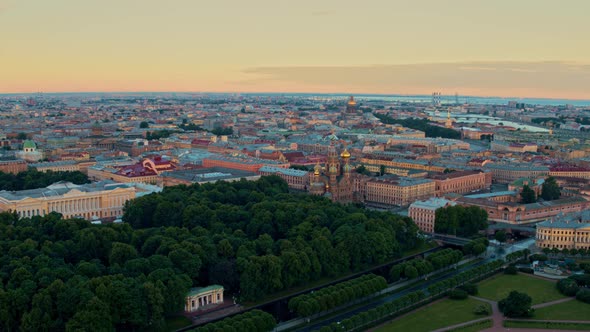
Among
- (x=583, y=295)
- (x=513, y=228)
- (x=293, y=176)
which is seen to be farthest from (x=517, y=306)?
(x=293, y=176)

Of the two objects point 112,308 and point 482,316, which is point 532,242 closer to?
point 482,316

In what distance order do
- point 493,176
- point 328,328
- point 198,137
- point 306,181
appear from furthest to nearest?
point 198,137
point 493,176
point 306,181
point 328,328

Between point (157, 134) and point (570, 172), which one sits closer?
point (570, 172)

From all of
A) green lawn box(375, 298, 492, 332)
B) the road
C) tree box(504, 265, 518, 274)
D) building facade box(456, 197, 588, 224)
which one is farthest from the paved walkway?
building facade box(456, 197, 588, 224)

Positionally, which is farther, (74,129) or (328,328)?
(74,129)

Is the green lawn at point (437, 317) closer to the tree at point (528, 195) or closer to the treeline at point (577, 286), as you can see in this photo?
the treeline at point (577, 286)

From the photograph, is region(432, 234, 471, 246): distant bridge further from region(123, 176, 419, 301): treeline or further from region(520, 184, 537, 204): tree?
region(520, 184, 537, 204): tree

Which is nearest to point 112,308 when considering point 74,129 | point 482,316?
point 482,316

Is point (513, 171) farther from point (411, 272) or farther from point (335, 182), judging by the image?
point (411, 272)
